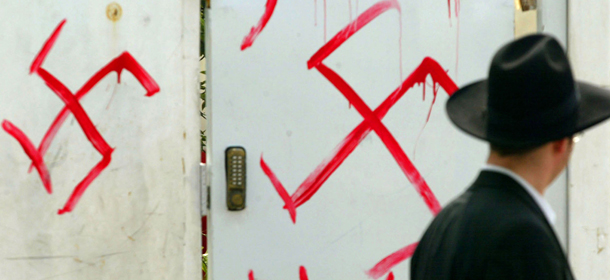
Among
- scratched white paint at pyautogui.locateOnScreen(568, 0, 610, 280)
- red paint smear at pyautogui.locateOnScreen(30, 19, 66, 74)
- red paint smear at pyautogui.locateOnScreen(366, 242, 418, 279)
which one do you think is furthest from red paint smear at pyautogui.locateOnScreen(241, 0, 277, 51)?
scratched white paint at pyautogui.locateOnScreen(568, 0, 610, 280)

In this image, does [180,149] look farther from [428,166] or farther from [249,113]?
[428,166]

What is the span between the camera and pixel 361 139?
274 cm

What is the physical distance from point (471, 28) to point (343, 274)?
41.1 inches

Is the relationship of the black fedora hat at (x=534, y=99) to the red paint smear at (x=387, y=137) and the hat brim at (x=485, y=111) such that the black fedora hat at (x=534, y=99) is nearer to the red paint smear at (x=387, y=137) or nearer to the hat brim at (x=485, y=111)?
the hat brim at (x=485, y=111)

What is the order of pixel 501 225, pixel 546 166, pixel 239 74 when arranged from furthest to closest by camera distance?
pixel 239 74
pixel 546 166
pixel 501 225

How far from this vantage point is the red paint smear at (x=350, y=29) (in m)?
2.71

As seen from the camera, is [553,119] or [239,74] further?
[239,74]

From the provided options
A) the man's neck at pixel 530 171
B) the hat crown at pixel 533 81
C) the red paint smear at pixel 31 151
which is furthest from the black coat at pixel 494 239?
the red paint smear at pixel 31 151

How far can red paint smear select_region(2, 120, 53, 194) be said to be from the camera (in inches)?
102

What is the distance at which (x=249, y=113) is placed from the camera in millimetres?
2691

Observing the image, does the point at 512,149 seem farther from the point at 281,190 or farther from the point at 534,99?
the point at 281,190

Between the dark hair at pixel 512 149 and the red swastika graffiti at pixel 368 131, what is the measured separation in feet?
4.17

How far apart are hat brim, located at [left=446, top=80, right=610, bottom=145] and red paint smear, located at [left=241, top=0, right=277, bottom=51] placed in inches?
46.3

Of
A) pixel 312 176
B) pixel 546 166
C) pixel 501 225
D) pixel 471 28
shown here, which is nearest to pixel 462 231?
pixel 501 225
